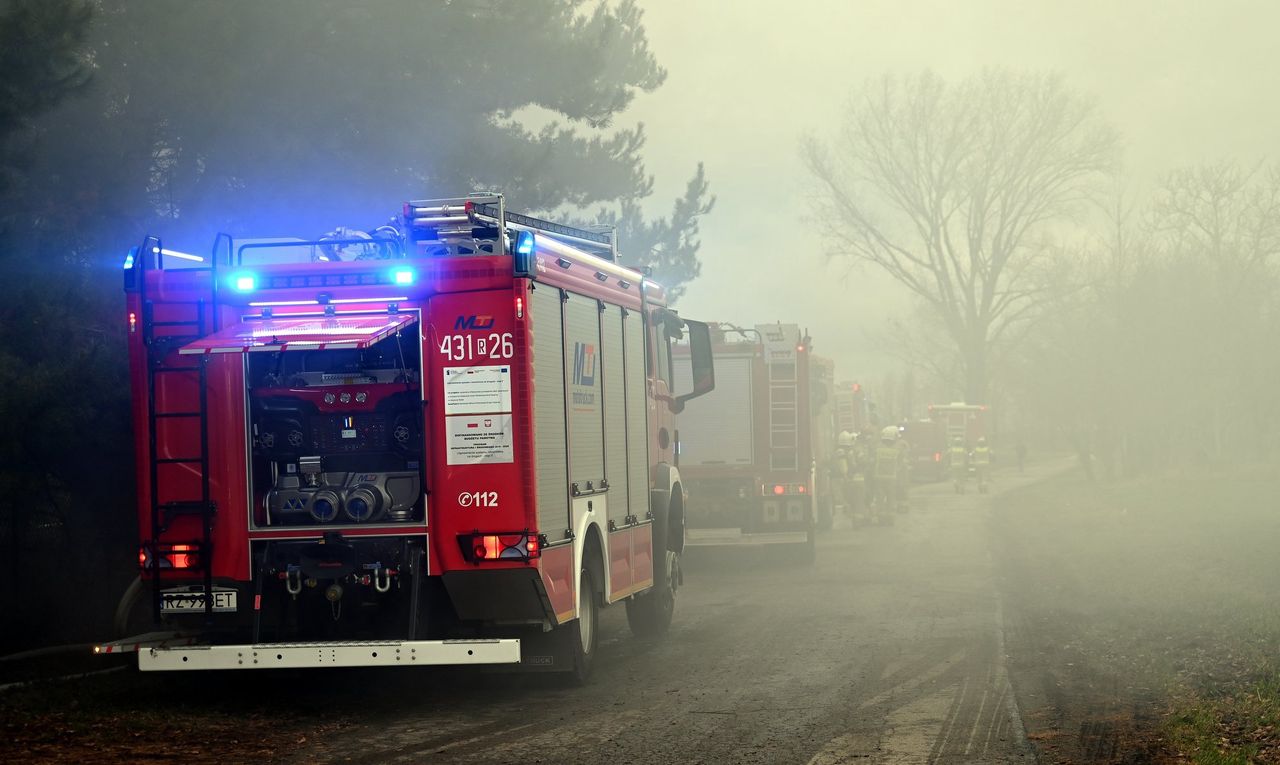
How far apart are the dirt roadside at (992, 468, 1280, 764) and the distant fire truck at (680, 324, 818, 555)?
10.5 ft

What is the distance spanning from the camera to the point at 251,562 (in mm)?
9703

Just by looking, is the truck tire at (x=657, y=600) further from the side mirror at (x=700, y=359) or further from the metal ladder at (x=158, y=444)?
the metal ladder at (x=158, y=444)

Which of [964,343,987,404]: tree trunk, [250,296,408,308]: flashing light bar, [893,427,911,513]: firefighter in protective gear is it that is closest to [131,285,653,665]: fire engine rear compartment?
[250,296,408,308]: flashing light bar

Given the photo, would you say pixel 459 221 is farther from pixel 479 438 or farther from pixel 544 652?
pixel 544 652

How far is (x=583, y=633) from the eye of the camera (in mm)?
10914

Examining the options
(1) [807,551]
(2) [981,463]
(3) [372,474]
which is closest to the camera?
(3) [372,474]

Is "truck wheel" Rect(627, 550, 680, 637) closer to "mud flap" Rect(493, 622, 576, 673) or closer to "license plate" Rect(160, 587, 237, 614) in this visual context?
"mud flap" Rect(493, 622, 576, 673)

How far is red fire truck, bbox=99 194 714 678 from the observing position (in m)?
9.51

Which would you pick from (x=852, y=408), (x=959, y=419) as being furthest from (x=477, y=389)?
(x=959, y=419)

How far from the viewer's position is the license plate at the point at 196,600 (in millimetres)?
9648

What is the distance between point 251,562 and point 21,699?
1.91 m

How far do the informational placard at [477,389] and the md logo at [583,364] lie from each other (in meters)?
1.27

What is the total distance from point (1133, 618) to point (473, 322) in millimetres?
7957

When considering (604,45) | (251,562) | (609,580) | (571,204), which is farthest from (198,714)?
(571,204)
